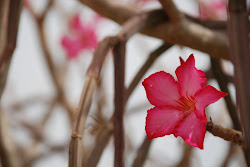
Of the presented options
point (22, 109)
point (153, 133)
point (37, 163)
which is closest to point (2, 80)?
point (153, 133)

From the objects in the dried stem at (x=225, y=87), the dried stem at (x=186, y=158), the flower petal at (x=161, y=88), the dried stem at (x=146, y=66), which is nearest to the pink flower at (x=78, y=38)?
the dried stem at (x=186, y=158)

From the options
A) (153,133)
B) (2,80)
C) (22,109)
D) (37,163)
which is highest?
(22,109)

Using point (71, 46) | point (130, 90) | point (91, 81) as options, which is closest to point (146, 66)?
point (130, 90)

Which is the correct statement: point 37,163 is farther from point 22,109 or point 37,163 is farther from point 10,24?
point 10,24

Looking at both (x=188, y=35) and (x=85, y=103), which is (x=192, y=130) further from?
(x=188, y=35)

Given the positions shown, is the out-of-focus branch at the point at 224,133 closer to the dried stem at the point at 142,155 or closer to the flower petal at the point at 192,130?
the flower petal at the point at 192,130

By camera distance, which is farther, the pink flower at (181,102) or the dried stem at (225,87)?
the dried stem at (225,87)

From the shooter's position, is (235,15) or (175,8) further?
(175,8)
